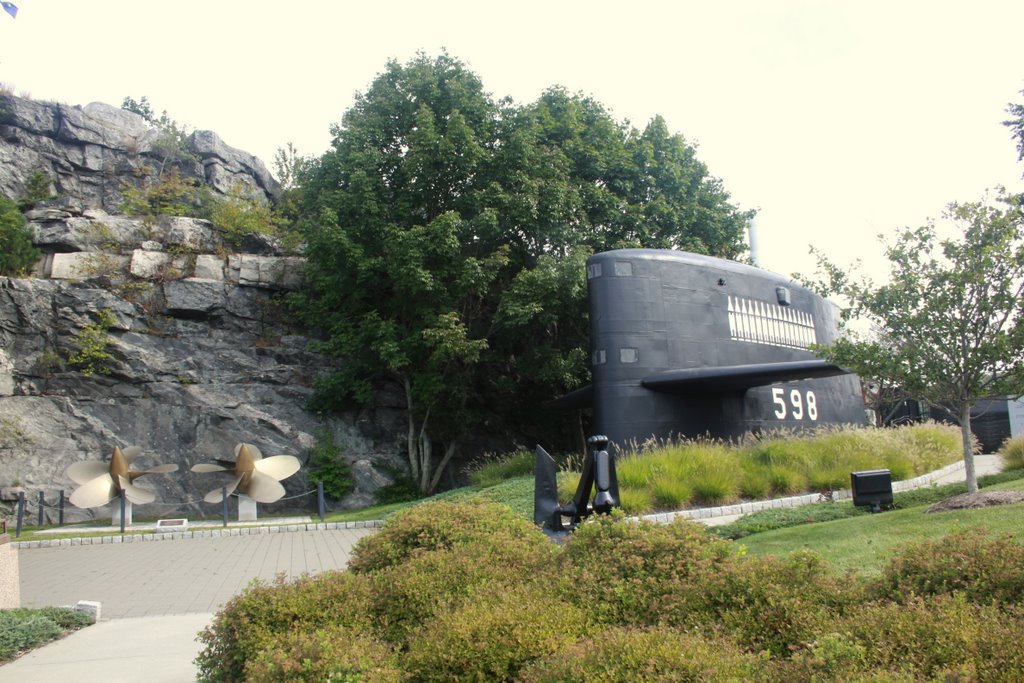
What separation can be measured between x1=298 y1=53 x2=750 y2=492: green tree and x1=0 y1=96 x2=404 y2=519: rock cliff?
4.77 feet

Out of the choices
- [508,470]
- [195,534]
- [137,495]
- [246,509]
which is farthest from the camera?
[508,470]

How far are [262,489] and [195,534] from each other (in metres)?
2.82

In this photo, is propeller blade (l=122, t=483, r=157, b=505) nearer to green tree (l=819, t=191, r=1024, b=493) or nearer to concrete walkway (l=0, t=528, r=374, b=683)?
concrete walkway (l=0, t=528, r=374, b=683)

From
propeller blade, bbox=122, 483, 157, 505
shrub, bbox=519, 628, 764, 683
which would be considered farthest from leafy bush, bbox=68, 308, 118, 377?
shrub, bbox=519, 628, 764, 683

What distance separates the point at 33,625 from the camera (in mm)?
7398

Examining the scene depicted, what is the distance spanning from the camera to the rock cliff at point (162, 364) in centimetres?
2181

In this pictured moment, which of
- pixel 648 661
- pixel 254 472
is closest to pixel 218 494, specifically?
pixel 254 472

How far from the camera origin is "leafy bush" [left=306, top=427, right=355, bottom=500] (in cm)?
2295

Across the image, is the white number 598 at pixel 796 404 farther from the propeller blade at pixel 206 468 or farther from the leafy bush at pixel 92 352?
the leafy bush at pixel 92 352

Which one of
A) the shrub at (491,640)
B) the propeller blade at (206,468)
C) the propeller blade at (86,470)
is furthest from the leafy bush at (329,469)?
the shrub at (491,640)

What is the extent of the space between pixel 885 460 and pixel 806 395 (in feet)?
10.0

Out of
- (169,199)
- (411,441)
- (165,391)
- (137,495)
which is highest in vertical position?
Result: (169,199)

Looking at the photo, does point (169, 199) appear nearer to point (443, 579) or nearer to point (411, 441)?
point (411, 441)

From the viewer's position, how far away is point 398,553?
20.7ft
